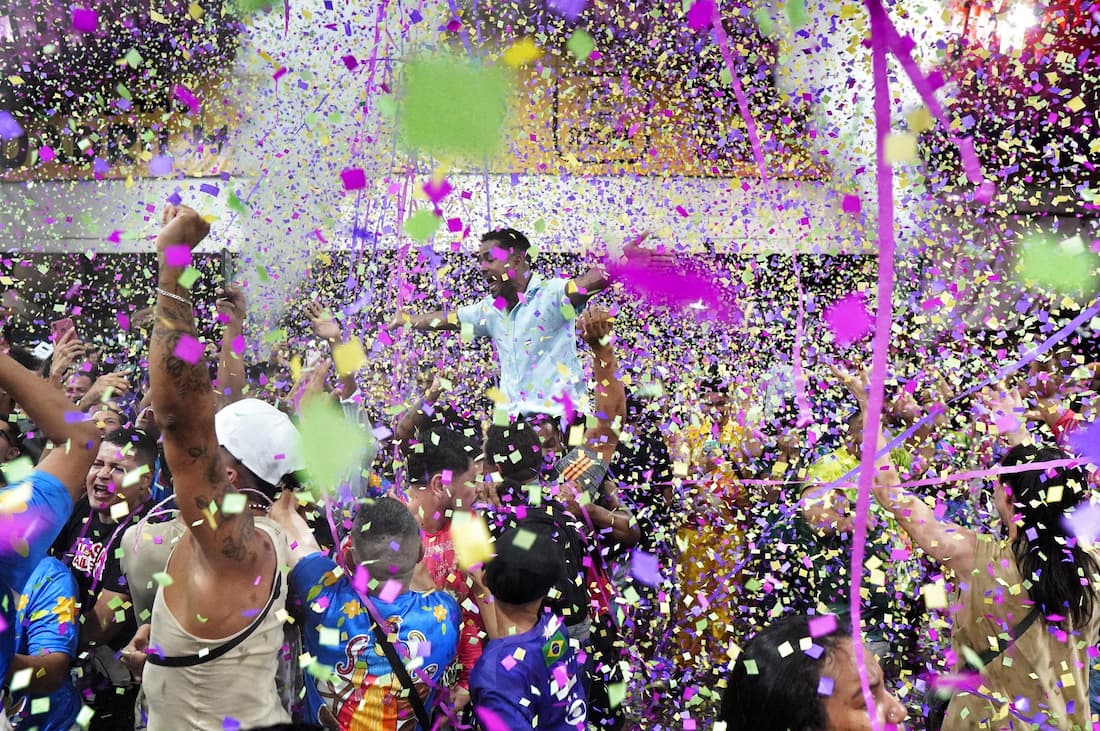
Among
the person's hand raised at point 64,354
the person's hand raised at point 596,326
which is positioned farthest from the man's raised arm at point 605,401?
the person's hand raised at point 64,354

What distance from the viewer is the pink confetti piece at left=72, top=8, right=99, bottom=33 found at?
734cm

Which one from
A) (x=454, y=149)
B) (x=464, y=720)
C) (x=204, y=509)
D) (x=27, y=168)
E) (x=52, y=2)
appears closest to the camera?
(x=204, y=509)

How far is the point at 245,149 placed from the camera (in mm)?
7832

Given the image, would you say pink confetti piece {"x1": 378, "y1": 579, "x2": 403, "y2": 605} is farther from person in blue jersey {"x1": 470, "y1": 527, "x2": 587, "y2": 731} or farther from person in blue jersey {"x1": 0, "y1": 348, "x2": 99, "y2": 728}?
person in blue jersey {"x1": 0, "y1": 348, "x2": 99, "y2": 728}

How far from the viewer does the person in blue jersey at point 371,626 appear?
1.85m

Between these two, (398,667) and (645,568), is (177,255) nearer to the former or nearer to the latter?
(398,667)

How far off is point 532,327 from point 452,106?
276cm

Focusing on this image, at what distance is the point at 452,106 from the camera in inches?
233

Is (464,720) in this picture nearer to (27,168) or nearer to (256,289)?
(256,289)

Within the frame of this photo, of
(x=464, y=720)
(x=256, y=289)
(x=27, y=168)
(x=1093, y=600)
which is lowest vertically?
(x=464, y=720)

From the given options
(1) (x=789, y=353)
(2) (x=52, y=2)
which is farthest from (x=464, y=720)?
(2) (x=52, y=2)

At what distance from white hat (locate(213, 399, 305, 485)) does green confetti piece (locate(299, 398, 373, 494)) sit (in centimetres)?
96

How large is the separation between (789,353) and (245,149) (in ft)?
17.0

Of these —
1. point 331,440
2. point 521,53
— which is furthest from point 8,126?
point 331,440
